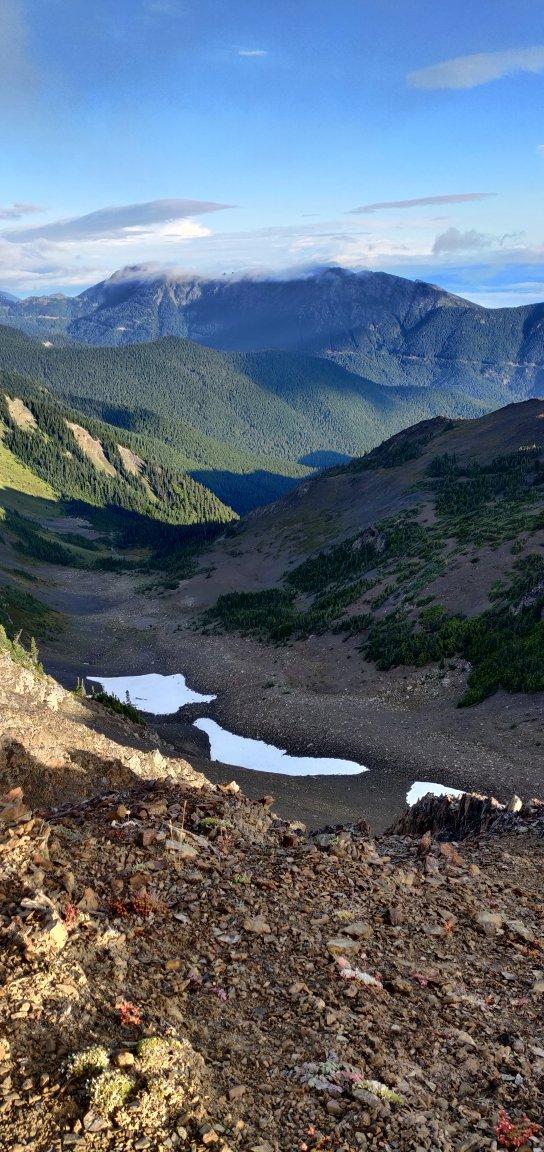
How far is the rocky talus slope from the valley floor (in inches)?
771

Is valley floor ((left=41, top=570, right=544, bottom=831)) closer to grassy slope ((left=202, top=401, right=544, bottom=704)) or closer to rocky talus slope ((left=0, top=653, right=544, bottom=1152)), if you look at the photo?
grassy slope ((left=202, top=401, right=544, bottom=704))

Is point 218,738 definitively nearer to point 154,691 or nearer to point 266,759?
point 266,759

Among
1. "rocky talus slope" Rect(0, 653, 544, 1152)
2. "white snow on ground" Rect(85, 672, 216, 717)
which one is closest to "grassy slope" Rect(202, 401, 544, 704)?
"white snow on ground" Rect(85, 672, 216, 717)

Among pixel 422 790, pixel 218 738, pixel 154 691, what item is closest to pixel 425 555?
pixel 154 691

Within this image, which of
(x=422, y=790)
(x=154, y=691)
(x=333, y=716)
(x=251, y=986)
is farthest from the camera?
(x=154, y=691)

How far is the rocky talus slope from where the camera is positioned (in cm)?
766

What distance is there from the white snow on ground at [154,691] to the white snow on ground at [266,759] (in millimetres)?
7468

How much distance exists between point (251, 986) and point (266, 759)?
37.7 m

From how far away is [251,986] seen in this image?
10.2 m

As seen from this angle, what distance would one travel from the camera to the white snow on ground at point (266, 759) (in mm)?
43875

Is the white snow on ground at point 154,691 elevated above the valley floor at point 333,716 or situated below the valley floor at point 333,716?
below

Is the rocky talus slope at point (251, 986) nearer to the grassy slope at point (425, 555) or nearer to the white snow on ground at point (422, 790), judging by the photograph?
the white snow on ground at point (422, 790)

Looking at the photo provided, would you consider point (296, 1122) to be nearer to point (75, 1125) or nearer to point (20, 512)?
point (75, 1125)

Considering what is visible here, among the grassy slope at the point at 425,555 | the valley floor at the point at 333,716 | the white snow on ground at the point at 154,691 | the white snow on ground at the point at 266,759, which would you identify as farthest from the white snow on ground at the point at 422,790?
the white snow on ground at the point at 154,691
